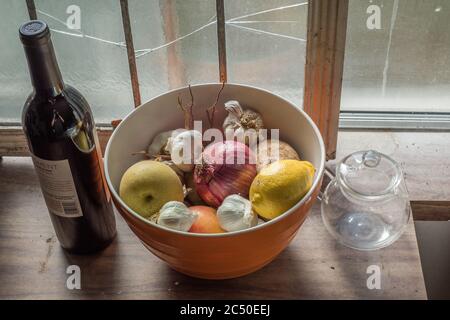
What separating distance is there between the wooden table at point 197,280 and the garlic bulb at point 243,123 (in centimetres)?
16

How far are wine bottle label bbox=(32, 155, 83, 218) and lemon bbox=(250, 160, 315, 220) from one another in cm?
22

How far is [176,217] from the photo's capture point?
2.28 feet

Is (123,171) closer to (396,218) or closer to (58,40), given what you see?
(58,40)

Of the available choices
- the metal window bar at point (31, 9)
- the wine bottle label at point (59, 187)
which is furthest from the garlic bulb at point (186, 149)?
the metal window bar at point (31, 9)

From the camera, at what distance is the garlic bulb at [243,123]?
80cm

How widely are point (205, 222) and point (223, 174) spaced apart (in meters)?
0.07

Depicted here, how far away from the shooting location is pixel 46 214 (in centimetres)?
90

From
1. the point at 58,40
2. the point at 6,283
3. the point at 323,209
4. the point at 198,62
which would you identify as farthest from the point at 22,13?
the point at 323,209

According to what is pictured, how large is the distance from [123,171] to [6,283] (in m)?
0.21

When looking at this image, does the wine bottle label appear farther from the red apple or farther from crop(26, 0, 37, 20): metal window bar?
crop(26, 0, 37, 20): metal window bar

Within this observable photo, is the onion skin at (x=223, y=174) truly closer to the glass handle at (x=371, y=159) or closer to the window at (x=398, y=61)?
the glass handle at (x=371, y=159)

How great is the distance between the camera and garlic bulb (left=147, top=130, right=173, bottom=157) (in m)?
0.81

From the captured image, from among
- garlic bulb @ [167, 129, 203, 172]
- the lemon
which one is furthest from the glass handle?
garlic bulb @ [167, 129, 203, 172]

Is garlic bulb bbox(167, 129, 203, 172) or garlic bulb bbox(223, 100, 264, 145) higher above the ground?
garlic bulb bbox(223, 100, 264, 145)
